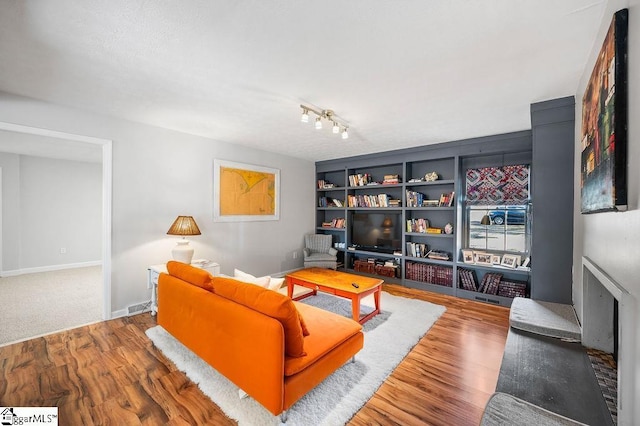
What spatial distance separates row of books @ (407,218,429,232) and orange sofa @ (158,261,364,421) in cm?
274

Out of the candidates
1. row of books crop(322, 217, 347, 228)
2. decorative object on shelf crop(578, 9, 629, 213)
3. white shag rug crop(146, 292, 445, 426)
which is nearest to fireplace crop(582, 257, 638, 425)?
decorative object on shelf crop(578, 9, 629, 213)

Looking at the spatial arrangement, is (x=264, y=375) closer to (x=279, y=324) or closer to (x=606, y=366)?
(x=279, y=324)

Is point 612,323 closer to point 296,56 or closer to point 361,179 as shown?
point 296,56

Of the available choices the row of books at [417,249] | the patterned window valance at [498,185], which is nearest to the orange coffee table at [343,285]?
the row of books at [417,249]

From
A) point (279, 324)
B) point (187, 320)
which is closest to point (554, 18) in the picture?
point (279, 324)

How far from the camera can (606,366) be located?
1.63m

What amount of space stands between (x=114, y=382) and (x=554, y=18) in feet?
12.2

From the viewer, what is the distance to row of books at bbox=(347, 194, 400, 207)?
189 inches

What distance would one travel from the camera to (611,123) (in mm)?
1159

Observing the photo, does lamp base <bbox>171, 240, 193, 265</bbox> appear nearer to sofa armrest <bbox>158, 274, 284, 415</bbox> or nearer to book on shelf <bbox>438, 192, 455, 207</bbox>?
sofa armrest <bbox>158, 274, 284, 415</bbox>

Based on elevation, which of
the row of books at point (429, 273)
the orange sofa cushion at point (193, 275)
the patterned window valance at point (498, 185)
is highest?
the patterned window valance at point (498, 185)

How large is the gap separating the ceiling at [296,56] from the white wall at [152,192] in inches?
8.0

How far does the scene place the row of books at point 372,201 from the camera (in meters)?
4.80

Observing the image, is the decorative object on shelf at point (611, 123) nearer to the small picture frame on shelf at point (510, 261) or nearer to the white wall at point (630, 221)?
the white wall at point (630, 221)
